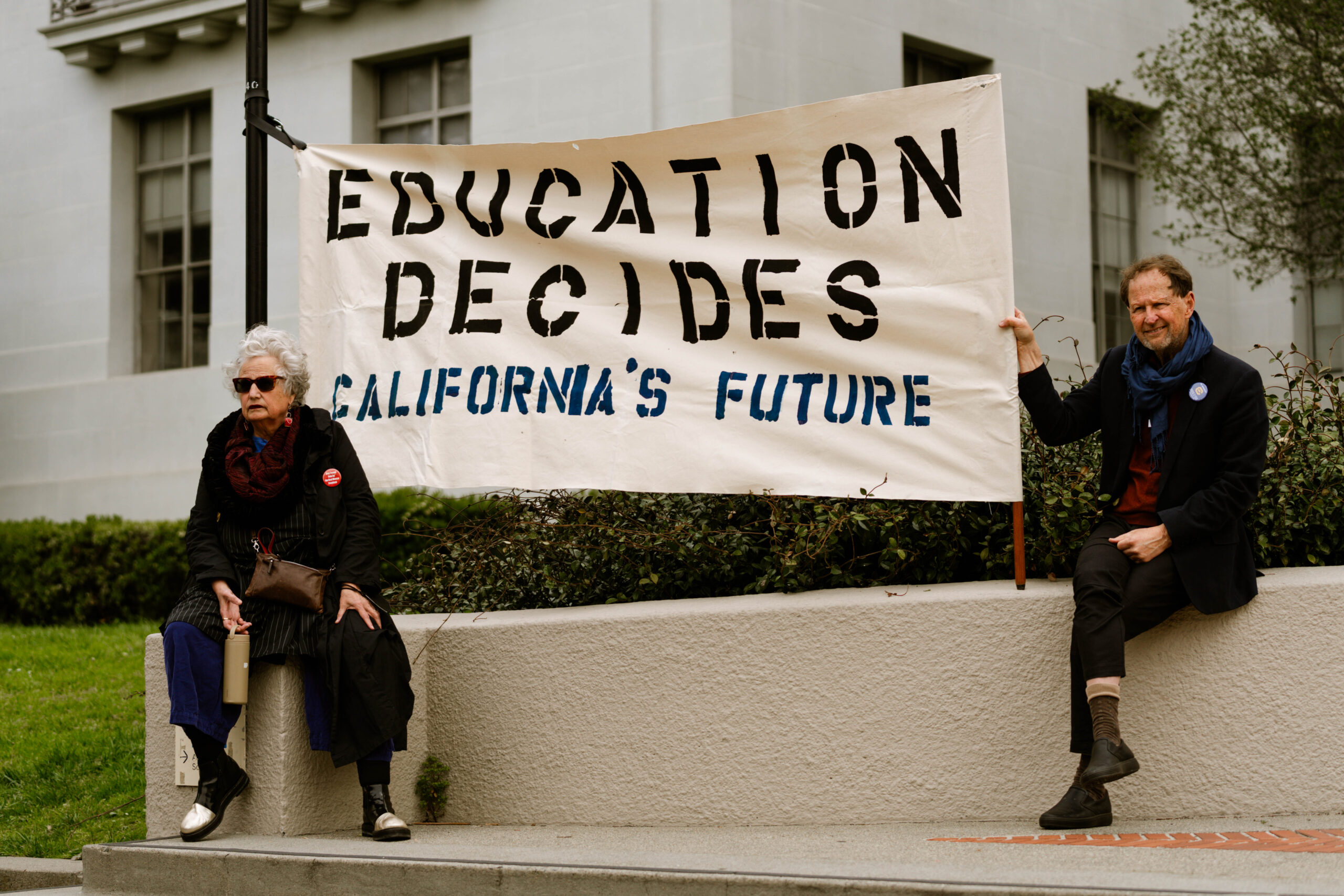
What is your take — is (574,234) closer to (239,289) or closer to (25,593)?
(25,593)

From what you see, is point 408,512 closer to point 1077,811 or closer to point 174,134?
point 1077,811

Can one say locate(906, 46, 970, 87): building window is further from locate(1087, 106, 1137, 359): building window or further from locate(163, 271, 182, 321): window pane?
locate(163, 271, 182, 321): window pane

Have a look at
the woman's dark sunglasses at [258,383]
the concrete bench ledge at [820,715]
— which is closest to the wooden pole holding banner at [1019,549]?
the concrete bench ledge at [820,715]

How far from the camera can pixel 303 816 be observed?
18.3 ft

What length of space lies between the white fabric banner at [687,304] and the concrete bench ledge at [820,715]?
0.54 meters

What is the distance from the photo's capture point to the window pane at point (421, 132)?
15422 millimetres

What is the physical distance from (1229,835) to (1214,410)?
1.38 m

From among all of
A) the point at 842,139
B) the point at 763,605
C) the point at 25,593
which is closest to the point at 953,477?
the point at 763,605

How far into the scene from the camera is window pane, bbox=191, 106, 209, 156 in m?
16.9

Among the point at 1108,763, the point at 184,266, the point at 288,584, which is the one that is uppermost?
the point at 184,266

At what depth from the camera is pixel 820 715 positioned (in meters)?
5.59

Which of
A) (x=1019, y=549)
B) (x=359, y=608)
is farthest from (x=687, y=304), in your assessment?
(x=359, y=608)

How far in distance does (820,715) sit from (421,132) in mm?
11261

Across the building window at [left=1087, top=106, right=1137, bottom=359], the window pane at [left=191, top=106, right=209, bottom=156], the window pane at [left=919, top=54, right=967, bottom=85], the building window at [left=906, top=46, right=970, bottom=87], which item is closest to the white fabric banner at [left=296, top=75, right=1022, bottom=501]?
the building window at [left=906, top=46, right=970, bottom=87]
